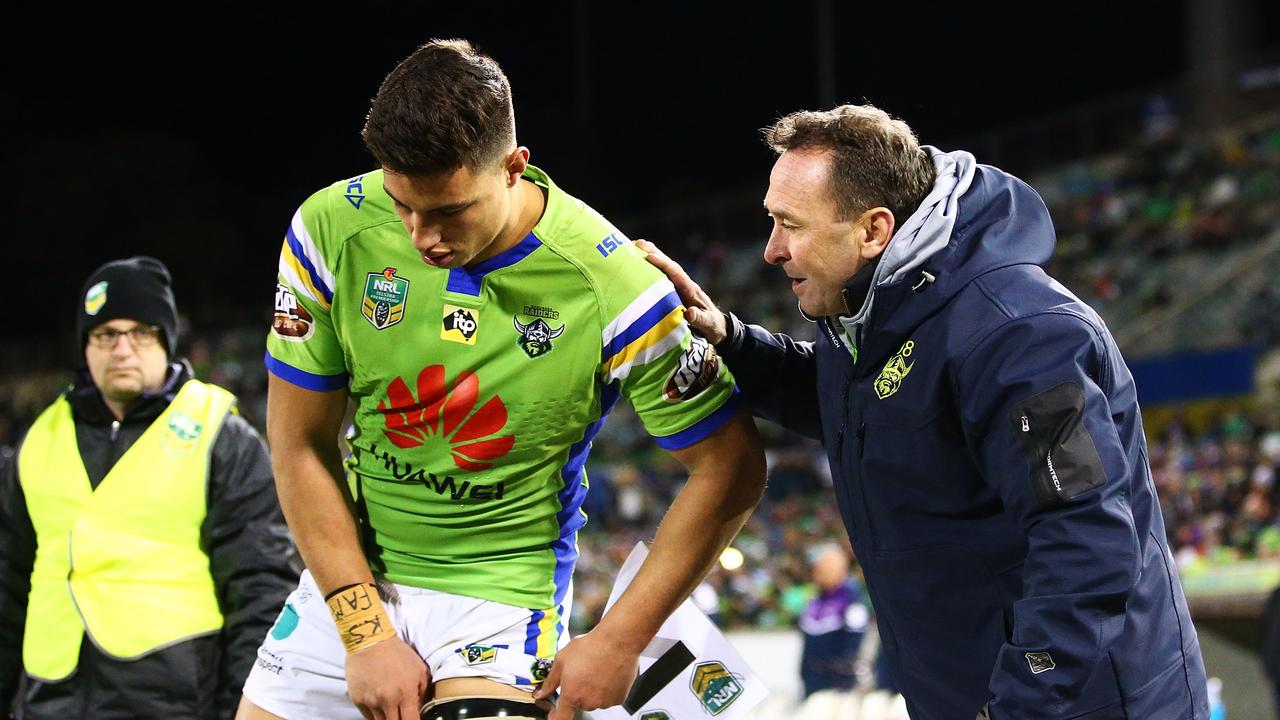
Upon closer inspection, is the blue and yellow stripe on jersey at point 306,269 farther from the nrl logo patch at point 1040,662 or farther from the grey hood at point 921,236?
the nrl logo patch at point 1040,662

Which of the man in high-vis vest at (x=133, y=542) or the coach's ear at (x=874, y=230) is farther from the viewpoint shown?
the man in high-vis vest at (x=133, y=542)

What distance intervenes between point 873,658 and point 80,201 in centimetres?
1968

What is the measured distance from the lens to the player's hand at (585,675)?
241 centimetres

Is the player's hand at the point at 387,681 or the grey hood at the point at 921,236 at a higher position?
the grey hood at the point at 921,236

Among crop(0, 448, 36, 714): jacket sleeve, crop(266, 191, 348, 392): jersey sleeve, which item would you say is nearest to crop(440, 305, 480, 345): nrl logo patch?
crop(266, 191, 348, 392): jersey sleeve

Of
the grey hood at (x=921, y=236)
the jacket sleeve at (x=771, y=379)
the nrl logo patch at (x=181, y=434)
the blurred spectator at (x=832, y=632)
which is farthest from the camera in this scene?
the blurred spectator at (x=832, y=632)

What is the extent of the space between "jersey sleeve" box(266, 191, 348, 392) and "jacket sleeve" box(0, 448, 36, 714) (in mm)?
1329

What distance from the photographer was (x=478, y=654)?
98.3 inches

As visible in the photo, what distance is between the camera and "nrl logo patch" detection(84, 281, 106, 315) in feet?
11.5

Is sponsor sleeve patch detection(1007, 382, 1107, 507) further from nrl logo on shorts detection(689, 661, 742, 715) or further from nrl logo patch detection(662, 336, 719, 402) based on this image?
nrl logo on shorts detection(689, 661, 742, 715)

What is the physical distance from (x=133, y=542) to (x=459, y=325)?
1.37m

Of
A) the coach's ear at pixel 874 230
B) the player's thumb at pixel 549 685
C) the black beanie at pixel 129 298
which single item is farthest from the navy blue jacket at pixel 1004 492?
the black beanie at pixel 129 298

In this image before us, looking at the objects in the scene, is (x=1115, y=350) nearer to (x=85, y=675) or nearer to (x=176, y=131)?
(x=85, y=675)

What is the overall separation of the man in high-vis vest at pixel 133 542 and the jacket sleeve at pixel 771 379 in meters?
1.36
